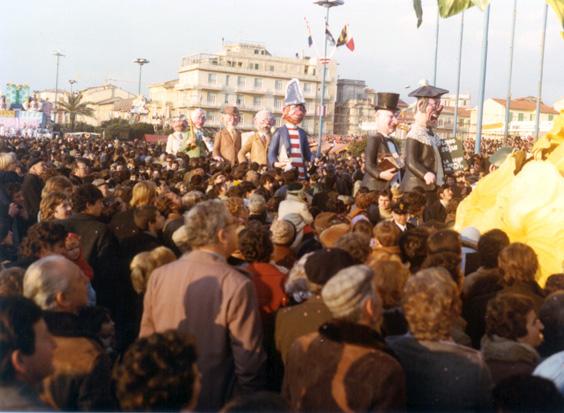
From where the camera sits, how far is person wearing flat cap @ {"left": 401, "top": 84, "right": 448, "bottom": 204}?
9.05 meters

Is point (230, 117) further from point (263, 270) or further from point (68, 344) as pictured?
point (68, 344)

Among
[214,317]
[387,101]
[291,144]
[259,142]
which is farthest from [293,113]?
[214,317]

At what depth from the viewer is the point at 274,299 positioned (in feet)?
15.8

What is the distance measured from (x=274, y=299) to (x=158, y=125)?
4093cm

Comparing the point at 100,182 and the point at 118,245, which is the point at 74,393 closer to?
the point at 118,245

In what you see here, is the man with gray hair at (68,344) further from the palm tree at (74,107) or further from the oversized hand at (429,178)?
the palm tree at (74,107)

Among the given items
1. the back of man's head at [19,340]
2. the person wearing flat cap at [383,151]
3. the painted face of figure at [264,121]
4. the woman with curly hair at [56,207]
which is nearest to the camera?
the back of man's head at [19,340]

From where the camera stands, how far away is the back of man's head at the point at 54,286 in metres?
3.90

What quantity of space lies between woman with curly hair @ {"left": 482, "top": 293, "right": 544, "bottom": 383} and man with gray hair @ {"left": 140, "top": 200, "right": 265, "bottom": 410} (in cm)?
116

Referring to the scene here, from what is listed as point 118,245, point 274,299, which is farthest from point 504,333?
point 118,245

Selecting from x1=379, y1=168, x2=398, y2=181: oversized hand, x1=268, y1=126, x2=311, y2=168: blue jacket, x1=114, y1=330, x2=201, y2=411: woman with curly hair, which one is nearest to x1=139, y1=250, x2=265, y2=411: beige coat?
x1=114, y1=330, x2=201, y2=411: woman with curly hair

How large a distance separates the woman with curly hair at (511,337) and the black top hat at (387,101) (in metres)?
6.67

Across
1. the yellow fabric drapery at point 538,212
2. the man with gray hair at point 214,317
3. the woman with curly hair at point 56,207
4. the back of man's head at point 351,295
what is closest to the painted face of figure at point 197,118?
the yellow fabric drapery at point 538,212

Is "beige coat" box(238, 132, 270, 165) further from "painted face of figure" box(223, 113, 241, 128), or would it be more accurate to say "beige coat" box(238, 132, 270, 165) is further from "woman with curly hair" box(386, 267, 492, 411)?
"woman with curly hair" box(386, 267, 492, 411)
